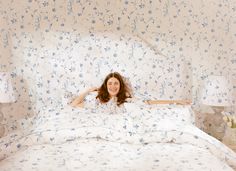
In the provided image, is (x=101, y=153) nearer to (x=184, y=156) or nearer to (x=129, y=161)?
(x=129, y=161)

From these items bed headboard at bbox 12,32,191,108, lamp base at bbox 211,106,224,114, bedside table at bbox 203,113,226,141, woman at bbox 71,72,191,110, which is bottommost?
bedside table at bbox 203,113,226,141

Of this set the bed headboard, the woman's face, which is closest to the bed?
the bed headboard

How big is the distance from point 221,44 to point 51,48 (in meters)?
1.57

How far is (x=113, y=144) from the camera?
101 inches

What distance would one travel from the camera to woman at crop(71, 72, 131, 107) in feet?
10.5

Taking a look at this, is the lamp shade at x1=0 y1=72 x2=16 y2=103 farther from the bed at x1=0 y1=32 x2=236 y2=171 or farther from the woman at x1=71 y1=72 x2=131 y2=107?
the woman at x1=71 y1=72 x2=131 y2=107

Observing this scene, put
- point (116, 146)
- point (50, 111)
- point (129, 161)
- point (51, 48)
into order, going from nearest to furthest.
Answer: point (129, 161) → point (116, 146) → point (50, 111) → point (51, 48)

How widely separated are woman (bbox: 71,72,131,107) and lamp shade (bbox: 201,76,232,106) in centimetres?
69

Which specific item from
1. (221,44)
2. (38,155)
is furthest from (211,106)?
(38,155)

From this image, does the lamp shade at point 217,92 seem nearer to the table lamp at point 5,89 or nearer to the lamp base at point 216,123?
the lamp base at point 216,123

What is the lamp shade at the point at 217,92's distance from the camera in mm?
3275

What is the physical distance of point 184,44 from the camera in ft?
11.4

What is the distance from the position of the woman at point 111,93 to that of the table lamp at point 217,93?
693 millimetres

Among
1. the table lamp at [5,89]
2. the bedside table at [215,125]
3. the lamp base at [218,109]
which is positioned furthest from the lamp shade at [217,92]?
the table lamp at [5,89]
